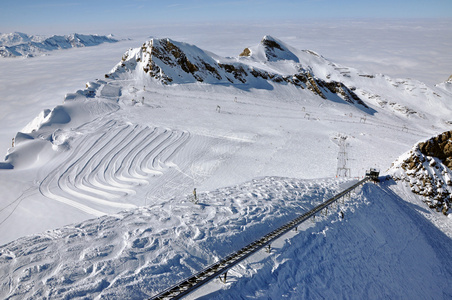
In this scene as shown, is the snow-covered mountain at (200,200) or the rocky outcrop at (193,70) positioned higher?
the rocky outcrop at (193,70)

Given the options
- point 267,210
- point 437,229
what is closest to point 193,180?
point 267,210

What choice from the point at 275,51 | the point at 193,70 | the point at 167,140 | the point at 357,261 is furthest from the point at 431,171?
the point at 275,51

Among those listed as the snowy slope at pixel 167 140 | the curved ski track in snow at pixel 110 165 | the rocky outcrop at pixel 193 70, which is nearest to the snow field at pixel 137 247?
the snowy slope at pixel 167 140

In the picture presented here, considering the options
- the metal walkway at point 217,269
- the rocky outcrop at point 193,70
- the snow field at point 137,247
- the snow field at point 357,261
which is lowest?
the snow field at point 357,261

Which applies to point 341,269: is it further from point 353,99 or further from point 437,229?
point 353,99

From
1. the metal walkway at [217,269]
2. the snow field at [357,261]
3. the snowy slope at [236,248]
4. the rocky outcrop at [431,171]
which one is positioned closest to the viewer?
the metal walkway at [217,269]

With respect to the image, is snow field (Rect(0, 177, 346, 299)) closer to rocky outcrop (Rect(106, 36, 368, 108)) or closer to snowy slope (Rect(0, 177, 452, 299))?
snowy slope (Rect(0, 177, 452, 299))

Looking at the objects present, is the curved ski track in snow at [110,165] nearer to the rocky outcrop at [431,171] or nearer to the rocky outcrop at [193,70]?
the rocky outcrop at [193,70]
